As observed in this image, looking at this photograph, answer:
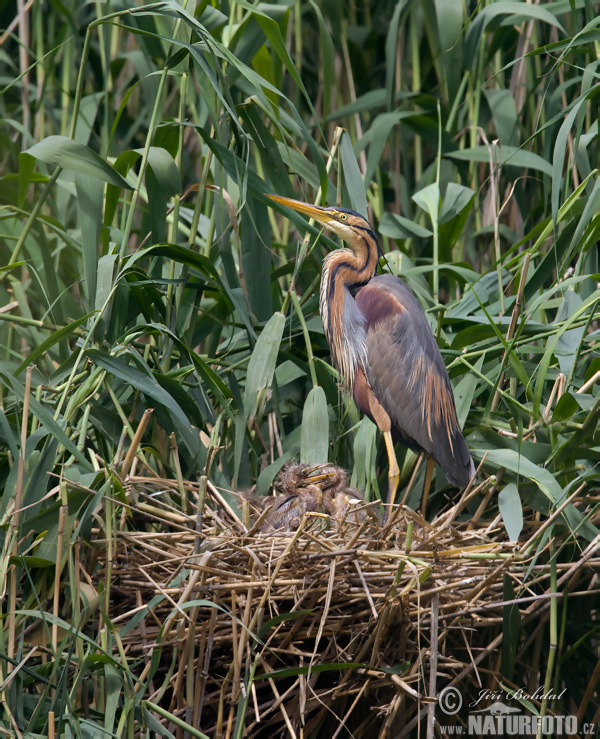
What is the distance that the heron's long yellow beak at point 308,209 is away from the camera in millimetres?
2307

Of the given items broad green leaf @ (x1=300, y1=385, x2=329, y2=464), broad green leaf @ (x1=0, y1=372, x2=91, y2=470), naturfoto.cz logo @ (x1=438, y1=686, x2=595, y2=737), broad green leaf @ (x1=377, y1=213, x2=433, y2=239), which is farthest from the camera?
broad green leaf @ (x1=377, y1=213, x2=433, y2=239)

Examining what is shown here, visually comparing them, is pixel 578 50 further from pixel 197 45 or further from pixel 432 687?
pixel 432 687

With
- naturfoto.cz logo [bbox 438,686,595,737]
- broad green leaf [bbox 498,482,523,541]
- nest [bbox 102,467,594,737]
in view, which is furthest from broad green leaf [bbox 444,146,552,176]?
naturfoto.cz logo [bbox 438,686,595,737]

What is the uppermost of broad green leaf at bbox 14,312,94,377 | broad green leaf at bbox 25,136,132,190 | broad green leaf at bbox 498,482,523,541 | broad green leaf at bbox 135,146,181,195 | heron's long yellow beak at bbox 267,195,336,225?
broad green leaf at bbox 25,136,132,190

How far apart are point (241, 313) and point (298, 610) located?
817 millimetres

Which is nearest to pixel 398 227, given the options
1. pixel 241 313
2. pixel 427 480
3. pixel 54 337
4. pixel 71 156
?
pixel 241 313

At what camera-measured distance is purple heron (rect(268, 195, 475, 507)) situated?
2.38 meters

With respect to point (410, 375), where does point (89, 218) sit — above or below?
above

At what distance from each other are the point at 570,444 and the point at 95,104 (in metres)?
1.94

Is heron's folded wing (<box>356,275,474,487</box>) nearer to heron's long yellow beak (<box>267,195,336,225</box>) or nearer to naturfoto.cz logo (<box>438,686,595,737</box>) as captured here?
→ heron's long yellow beak (<box>267,195,336,225</box>)

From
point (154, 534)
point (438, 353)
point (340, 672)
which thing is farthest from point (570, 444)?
point (154, 534)

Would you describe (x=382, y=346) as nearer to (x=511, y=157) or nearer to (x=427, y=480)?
(x=427, y=480)

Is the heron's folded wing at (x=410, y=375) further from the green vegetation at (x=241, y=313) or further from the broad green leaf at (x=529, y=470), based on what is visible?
the broad green leaf at (x=529, y=470)

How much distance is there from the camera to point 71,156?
1.95 metres
